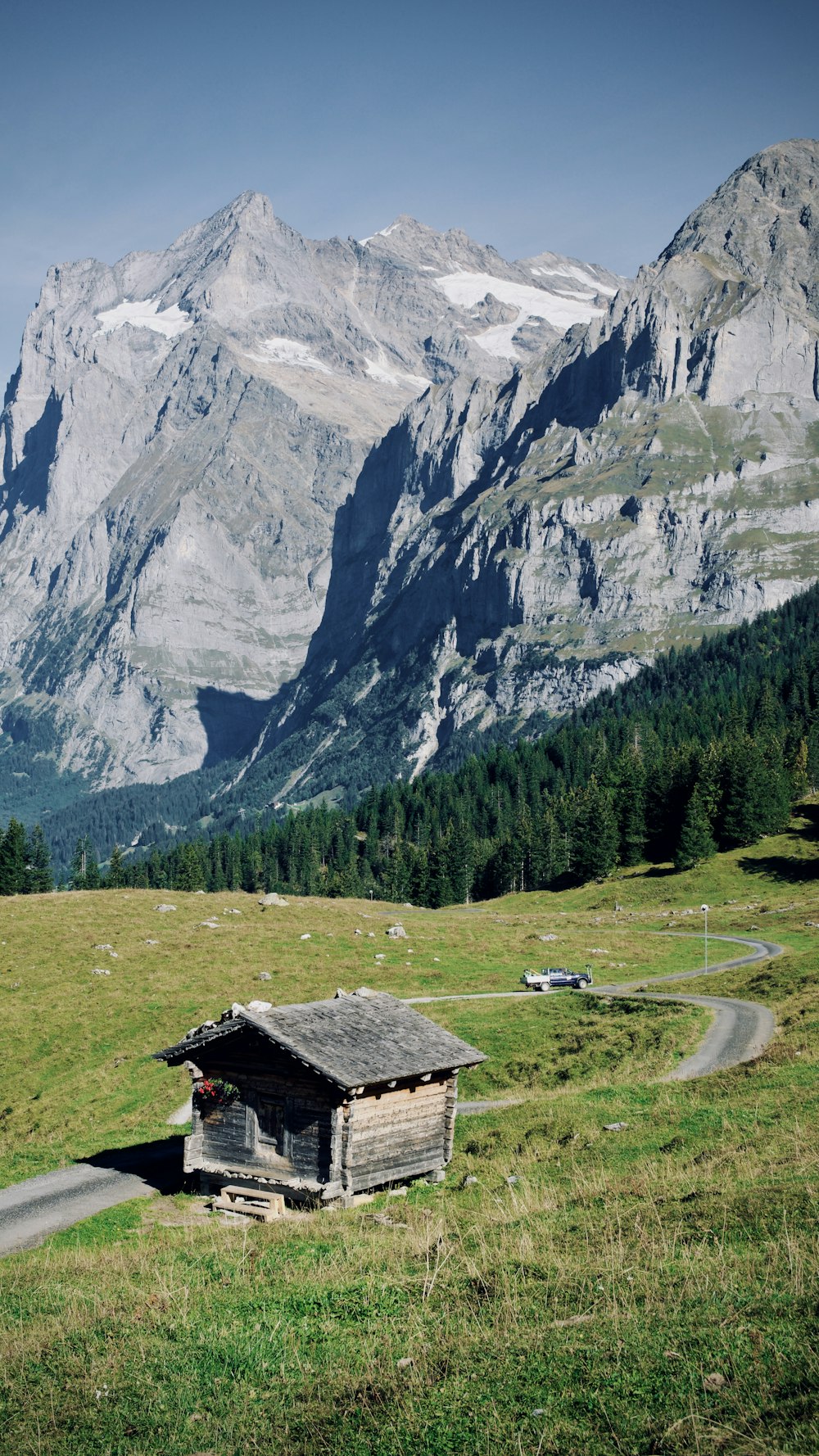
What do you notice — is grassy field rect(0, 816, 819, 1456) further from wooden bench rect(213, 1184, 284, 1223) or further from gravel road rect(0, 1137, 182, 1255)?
gravel road rect(0, 1137, 182, 1255)

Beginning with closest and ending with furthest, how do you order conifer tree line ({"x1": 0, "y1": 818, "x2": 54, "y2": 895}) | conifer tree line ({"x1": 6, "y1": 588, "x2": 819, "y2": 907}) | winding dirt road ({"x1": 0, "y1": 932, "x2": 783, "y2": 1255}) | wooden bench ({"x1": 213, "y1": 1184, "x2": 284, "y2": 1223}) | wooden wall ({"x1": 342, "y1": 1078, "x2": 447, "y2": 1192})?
winding dirt road ({"x1": 0, "y1": 932, "x2": 783, "y2": 1255})
wooden bench ({"x1": 213, "y1": 1184, "x2": 284, "y2": 1223})
wooden wall ({"x1": 342, "y1": 1078, "x2": 447, "y2": 1192})
conifer tree line ({"x1": 0, "y1": 818, "x2": 54, "y2": 895})
conifer tree line ({"x1": 6, "y1": 588, "x2": 819, "y2": 907})

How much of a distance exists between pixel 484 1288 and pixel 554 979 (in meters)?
49.1

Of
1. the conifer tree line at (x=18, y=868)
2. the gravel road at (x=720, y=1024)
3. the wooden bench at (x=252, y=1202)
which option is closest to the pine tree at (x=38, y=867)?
the conifer tree line at (x=18, y=868)

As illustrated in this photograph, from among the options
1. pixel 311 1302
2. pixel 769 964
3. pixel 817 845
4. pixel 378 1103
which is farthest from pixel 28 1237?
pixel 817 845

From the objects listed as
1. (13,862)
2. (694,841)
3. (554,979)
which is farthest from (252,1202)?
(13,862)

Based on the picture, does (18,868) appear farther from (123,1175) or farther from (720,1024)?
(123,1175)

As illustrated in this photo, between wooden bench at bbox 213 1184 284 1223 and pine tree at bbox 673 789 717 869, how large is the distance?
98.6 m

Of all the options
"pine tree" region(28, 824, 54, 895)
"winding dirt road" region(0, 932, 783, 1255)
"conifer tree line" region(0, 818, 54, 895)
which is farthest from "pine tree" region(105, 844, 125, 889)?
"winding dirt road" region(0, 932, 783, 1255)

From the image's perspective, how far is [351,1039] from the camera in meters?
31.1

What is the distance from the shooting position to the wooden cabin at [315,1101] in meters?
29.2

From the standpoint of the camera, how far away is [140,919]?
7781 cm

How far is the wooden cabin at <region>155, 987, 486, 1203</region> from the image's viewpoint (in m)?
Result: 29.2

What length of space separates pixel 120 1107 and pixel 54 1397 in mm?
28478

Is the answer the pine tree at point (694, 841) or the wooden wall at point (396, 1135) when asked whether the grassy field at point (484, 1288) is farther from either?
the pine tree at point (694, 841)
